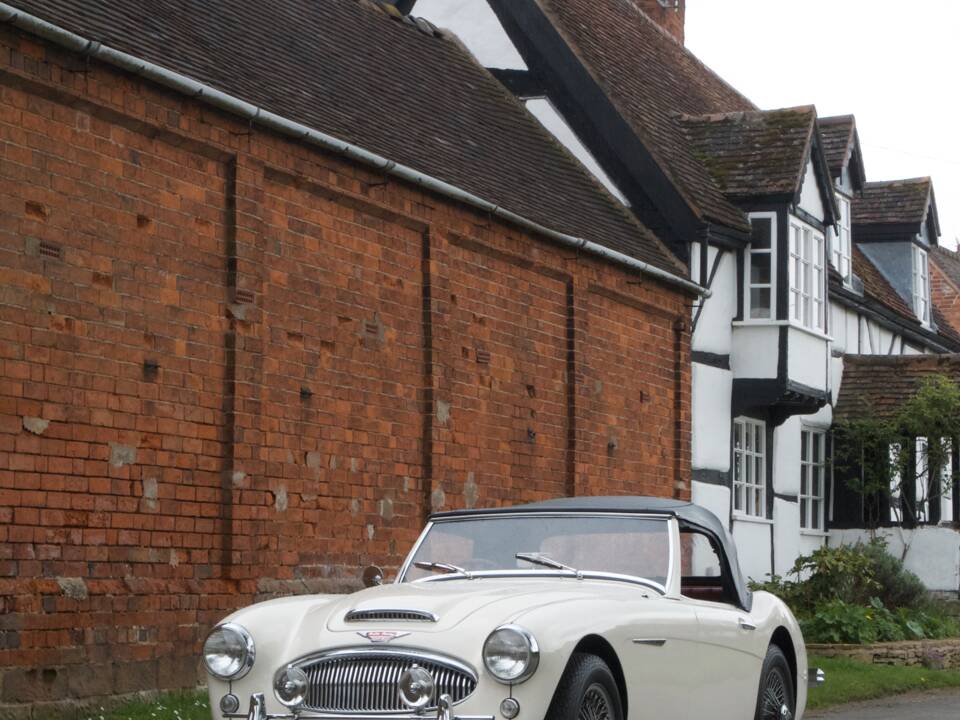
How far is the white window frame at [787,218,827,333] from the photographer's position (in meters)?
22.2

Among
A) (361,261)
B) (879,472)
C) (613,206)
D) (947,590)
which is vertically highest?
(613,206)

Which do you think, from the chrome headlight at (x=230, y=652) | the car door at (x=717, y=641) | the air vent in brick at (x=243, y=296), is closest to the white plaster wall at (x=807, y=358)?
the air vent in brick at (x=243, y=296)

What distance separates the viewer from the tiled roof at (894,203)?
29766 millimetres

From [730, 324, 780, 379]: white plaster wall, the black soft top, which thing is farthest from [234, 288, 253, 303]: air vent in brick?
[730, 324, 780, 379]: white plaster wall

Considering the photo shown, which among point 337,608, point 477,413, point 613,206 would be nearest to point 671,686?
point 337,608

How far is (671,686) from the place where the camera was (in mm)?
7707

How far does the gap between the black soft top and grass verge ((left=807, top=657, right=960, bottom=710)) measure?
177 inches

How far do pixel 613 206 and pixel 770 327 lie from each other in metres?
2.91

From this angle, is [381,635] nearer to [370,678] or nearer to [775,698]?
[370,678]

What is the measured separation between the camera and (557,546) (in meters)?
8.27

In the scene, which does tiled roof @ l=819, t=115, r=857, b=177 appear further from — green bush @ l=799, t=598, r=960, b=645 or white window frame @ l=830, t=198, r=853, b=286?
green bush @ l=799, t=598, r=960, b=645

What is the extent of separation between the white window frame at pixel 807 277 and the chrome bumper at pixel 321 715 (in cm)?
1581

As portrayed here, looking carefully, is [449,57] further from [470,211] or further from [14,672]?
[14,672]

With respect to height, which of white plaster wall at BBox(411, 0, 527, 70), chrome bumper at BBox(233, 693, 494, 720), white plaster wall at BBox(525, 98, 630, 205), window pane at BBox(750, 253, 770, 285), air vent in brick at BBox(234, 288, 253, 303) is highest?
white plaster wall at BBox(411, 0, 527, 70)
